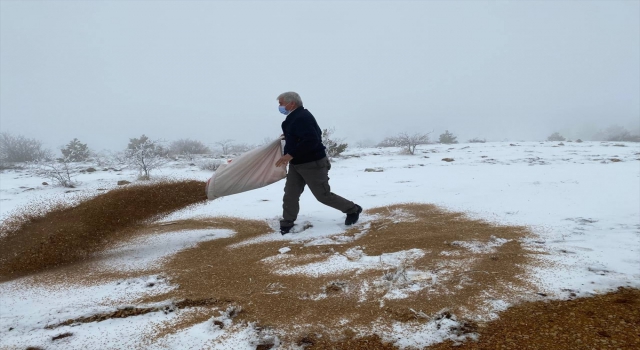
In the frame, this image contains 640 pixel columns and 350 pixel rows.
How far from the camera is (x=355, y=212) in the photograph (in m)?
4.28

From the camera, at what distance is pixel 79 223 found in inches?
140

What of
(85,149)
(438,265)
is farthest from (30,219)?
→ (85,149)

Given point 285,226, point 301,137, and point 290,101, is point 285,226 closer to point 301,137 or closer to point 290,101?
point 301,137

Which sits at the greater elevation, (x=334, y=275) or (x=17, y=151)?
(x=17, y=151)

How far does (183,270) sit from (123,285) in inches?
17.4

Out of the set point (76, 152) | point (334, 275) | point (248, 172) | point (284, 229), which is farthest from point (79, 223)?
point (76, 152)

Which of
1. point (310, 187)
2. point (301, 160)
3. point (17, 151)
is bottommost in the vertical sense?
point (310, 187)

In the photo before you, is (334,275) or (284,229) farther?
(284,229)

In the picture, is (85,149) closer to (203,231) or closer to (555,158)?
(203,231)

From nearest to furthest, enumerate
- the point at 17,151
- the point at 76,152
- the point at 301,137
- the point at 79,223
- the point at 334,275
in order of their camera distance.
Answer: the point at 334,275 → the point at 79,223 → the point at 301,137 → the point at 17,151 → the point at 76,152

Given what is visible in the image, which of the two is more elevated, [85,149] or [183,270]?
[85,149]

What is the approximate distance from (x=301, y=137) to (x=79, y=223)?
242cm

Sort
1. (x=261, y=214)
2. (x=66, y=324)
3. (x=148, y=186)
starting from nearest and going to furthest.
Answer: (x=66, y=324)
(x=148, y=186)
(x=261, y=214)

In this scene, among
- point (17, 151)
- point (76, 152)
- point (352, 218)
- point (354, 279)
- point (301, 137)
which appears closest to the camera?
point (354, 279)
